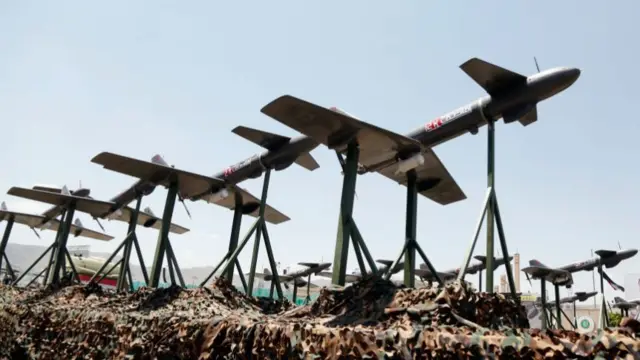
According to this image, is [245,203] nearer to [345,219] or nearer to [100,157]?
[100,157]

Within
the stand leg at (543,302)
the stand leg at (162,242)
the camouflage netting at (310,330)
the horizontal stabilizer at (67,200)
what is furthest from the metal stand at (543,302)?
the horizontal stabilizer at (67,200)

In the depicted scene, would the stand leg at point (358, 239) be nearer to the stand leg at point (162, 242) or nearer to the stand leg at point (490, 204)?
the stand leg at point (490, 204)

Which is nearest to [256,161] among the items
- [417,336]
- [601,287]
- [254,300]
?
[254,300]

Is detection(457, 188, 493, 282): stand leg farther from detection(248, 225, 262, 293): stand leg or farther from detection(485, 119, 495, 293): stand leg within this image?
detection(248, 225, 262, 293): stand leg

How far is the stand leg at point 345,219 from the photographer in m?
7.10

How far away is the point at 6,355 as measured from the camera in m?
9.32

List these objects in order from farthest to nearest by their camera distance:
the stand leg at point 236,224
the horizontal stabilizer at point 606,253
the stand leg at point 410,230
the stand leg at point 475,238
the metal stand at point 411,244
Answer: the horizontal stabilizer at point 606,253 → the stand leg at point 236,224 → the stand leg at point 410,230 → the metal stand at point 411,244 → the stand leg at point 475,238

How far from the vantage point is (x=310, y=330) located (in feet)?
13.8

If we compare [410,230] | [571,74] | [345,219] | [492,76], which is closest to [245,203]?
[410,230]

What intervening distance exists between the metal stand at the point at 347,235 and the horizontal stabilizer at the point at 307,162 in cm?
339

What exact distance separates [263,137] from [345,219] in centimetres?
391

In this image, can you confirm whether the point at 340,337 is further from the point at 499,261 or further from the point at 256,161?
the point at 499,261

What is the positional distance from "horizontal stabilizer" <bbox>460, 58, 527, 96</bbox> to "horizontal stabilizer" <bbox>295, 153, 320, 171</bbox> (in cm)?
433

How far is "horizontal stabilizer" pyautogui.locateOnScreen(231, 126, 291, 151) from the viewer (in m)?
10.2
